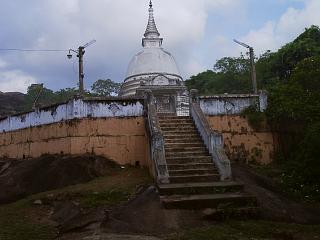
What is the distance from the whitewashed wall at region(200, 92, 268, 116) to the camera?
17141 millimetres

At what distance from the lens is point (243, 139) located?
17.0 meters

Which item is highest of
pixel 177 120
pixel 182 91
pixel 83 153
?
pixel 182 91

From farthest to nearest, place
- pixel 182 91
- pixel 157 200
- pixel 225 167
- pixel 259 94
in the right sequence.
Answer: pixel 182 91
pixel 259 94
pixel 225 167
pixel 157 200

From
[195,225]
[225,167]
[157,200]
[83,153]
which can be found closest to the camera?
[195,225]

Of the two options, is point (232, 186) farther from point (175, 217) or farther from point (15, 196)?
point (15, 196)

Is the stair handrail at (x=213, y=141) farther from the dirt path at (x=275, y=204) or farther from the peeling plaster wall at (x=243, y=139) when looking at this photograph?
the peeling plaster wall at (x=243, y=139)

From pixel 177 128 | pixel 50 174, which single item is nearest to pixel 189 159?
pixel 177 128

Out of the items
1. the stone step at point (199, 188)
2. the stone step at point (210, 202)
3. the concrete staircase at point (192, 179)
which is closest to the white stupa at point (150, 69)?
the concrete staircase at point (192, 179)

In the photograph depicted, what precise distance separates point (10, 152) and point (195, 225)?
501 inches

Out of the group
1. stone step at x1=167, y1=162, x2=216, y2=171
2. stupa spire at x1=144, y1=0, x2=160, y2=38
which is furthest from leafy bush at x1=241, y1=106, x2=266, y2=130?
stupa spire at x1=144, y1=0, x2=160, y2=38

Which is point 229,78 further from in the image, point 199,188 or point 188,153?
point 199,188

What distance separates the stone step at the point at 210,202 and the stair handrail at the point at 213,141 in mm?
1622

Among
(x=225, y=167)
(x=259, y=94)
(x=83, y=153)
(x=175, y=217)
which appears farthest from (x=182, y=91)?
(x=175, y=217)

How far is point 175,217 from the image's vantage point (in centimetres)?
1058
